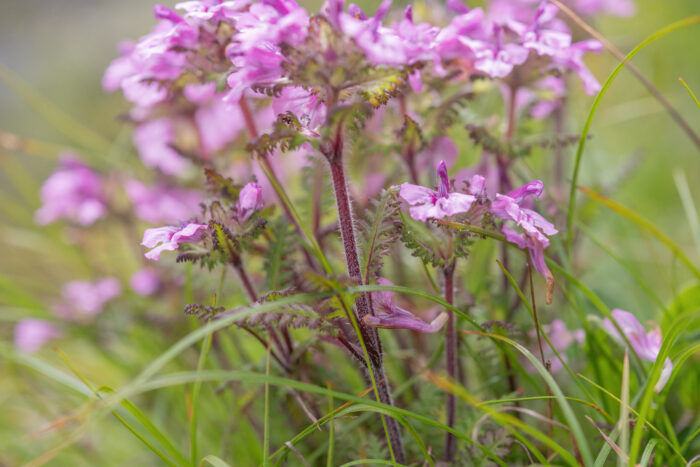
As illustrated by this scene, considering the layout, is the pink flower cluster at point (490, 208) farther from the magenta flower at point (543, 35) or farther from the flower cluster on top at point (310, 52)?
the magenta flower at point (543, 35)

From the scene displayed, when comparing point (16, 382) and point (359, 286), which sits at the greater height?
point (359, 286)

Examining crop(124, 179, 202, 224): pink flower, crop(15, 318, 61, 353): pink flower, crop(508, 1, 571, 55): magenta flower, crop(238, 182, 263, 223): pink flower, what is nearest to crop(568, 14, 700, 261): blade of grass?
crop(508, 1, 571, 55): magenta flower

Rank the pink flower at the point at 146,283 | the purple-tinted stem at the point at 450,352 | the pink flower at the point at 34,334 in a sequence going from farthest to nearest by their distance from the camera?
the pink flower at the point at 34,334, the pink flower at the point at 146,283, the purple-tinted stem at the point at 450,352

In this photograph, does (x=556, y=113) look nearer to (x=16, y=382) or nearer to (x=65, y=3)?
(x=16, y=382)

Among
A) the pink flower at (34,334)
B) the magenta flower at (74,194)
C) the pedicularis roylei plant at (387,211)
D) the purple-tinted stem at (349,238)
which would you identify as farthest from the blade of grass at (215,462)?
the pink flower at (34,334)

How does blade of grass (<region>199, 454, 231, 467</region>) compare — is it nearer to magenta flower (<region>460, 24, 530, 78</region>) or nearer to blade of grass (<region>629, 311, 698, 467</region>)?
blade of grass (<region>629, 311, 698, 467</region>)

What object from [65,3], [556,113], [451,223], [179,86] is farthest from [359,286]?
[65,3]

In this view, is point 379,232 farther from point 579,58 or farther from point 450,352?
point 579,58
